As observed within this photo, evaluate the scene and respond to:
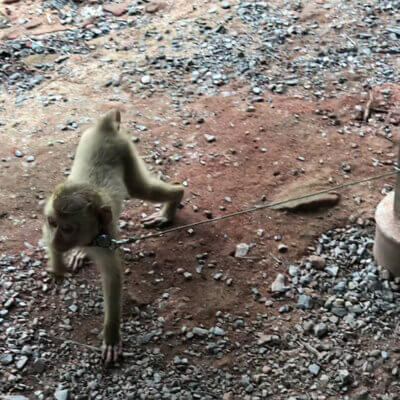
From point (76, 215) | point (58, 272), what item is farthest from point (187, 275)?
point (76, 215)

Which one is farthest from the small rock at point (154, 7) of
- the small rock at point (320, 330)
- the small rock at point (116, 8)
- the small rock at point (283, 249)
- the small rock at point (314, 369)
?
the small rock at point (314, 369)

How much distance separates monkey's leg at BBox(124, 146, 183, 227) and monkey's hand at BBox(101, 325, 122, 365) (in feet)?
4.48

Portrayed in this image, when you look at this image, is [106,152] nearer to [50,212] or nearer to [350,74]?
[50,212]

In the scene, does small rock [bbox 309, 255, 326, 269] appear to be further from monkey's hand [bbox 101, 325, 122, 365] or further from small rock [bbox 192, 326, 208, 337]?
monkey's hand [bbox 101, 325, 122, 365]

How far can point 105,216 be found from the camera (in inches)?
181

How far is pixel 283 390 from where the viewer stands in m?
4.85

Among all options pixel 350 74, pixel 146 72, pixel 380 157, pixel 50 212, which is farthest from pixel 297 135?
pixel 50 212

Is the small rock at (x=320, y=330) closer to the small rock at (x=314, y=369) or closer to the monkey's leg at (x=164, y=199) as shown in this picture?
the small rock at (x=314, y=369)

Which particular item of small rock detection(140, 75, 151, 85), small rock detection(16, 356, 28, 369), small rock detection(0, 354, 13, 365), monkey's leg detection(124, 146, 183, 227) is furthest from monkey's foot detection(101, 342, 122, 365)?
small rock detection(140, 75, 151, 85)

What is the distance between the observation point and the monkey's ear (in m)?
4.55

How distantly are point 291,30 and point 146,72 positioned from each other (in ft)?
7.70

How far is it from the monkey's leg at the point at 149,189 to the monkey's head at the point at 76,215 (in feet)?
3.25

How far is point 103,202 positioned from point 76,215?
27cm

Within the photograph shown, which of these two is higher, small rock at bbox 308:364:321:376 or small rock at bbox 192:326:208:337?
small rock at bbox 192:326:208:337
